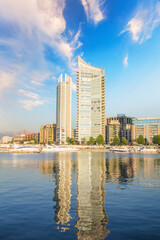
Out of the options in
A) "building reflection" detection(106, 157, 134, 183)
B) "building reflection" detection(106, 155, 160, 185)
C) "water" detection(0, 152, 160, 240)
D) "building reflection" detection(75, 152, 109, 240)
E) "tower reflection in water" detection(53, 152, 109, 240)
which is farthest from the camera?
"building reflection" detection(106, 157, 134, 183)

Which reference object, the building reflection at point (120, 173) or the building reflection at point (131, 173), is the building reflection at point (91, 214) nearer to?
the building reflection at point (120, 173)

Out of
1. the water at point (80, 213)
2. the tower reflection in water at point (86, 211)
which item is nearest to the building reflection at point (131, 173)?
the water at point (80, 213)

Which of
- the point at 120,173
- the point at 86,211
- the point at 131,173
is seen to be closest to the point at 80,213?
the point at 86,211

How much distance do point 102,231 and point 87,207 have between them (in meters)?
5.48

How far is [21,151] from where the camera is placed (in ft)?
509

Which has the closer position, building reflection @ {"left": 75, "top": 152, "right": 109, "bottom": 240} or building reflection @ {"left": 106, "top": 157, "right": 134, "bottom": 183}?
building reflection @ {"left": 75, "top": 152, "right": 109, "bottom": 240}

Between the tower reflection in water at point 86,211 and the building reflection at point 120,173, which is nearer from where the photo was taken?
the tower reflection in water at point 86,211

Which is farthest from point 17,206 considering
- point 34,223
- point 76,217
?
point 76,217

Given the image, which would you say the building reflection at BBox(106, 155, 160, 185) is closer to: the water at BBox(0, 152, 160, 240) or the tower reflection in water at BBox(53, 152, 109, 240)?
the water at BBox(0, 152, 160, 240)

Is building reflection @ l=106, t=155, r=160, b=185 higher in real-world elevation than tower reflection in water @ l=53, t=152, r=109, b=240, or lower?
lower

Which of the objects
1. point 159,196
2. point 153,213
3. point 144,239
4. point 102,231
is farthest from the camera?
point 159,196

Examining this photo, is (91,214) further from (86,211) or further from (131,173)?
(131,173)

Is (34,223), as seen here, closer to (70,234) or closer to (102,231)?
(70,234)

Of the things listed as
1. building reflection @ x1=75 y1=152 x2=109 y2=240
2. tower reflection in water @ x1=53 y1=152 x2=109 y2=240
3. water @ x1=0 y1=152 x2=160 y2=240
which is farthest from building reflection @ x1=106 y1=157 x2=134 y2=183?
building reflection @ x1=75 y1=152 x2=109 y2=240
